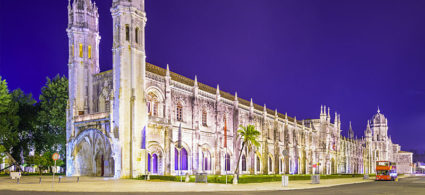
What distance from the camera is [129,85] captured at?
137 ft

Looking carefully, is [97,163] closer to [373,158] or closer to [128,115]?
[128,115]

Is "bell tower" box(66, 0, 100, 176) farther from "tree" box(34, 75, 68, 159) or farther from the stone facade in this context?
"tree" box(34, 75, 68, 159)

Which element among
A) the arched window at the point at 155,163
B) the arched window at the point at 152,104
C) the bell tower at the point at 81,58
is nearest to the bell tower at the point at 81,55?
the bell tower at the point at 81,58

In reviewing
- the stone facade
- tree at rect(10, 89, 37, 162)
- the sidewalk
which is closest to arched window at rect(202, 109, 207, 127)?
the stone facade

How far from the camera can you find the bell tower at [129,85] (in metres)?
40.1

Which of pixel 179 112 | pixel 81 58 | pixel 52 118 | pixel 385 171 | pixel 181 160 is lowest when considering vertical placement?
pixel 385 171

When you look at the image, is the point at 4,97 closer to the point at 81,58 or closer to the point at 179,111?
the point at 81,58

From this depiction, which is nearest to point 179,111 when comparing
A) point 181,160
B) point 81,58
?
point 181,160

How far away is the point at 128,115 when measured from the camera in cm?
4116

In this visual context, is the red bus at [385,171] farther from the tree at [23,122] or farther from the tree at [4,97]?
the tree at [4,97]

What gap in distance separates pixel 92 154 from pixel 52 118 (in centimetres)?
1107

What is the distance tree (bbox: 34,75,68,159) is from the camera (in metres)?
50.9

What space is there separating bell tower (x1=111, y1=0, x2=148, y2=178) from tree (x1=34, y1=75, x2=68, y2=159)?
46.3ft

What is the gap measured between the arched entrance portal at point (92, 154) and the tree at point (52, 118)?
7.32 metres
